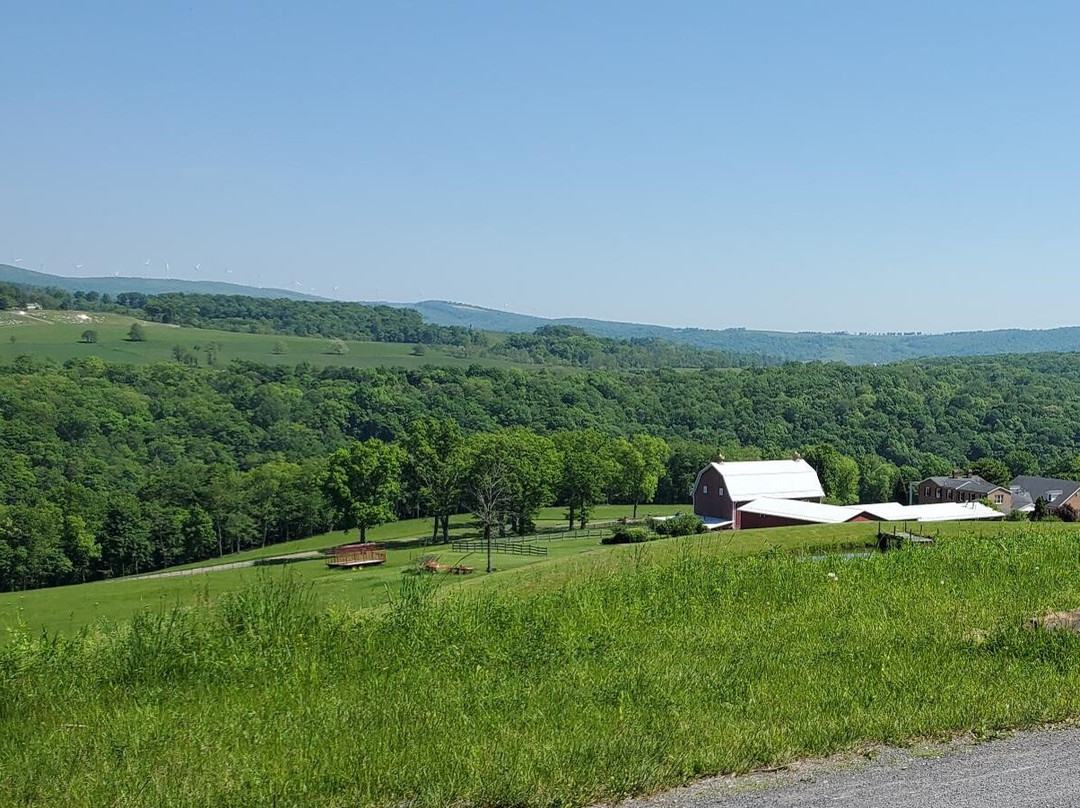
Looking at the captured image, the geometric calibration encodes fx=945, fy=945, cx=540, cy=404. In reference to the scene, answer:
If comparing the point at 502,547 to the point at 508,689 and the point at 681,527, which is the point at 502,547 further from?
the point at 508,689

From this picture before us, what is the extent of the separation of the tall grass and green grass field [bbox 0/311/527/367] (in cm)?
13744

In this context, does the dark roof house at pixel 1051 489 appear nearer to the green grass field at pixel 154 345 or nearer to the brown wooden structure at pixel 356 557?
the brown wooden structure at pixel 356 557

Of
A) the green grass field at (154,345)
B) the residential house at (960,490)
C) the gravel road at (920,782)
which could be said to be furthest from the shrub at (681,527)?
the green grass field at (154,345)

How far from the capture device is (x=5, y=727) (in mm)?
7262

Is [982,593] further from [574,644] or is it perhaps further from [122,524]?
[122,524]

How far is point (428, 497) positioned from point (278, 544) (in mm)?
16539

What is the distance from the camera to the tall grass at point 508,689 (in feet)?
19.8

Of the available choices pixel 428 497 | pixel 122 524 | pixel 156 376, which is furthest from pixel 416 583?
pixel 156 376

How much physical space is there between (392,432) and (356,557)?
61639 millimetres

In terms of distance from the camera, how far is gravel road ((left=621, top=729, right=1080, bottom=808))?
5.61m

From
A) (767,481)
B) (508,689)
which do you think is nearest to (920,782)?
(508,689)

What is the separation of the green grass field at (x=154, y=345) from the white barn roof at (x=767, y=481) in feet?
347

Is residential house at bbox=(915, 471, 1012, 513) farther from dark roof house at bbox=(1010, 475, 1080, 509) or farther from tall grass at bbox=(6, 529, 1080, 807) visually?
tall grass at bbox=(6, 529, 1080, 807)

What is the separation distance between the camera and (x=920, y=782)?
5898 mm
